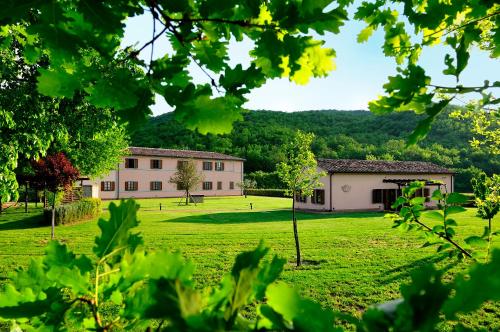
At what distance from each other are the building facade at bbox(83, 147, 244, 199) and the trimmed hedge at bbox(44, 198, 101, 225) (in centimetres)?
1618

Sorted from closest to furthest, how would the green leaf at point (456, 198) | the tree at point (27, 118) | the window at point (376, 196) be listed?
the green leaf at point (456, 198) → the tree at point (27, 118) → the window at point (376, 196)

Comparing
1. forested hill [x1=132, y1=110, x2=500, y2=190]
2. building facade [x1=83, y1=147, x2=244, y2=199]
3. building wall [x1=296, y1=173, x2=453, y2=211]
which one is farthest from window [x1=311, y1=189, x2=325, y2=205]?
forested hill [x1=132, y1=110, x2=500, y2=190]

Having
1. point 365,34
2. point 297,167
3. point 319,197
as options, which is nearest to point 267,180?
point 319,197

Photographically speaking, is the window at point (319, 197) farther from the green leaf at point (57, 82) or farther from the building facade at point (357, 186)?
the green leaf at point (57, 82)

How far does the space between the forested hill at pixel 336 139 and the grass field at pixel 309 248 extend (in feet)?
184

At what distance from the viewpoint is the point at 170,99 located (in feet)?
4.64

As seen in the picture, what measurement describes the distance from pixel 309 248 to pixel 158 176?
3859 centimetres

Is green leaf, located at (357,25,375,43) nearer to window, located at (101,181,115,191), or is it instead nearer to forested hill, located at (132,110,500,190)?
window, located at (101,181,115,191)

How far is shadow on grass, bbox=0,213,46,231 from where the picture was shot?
21.0 m

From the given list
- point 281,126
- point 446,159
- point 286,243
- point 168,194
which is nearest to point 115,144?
point 286,243

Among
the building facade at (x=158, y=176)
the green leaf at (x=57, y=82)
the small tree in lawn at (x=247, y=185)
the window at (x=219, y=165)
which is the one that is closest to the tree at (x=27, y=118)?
the green leaf at (x=57, y=82)

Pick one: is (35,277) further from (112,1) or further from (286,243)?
(286,243)

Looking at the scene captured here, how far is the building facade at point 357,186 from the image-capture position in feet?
101

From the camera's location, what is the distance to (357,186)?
32.0 meters
